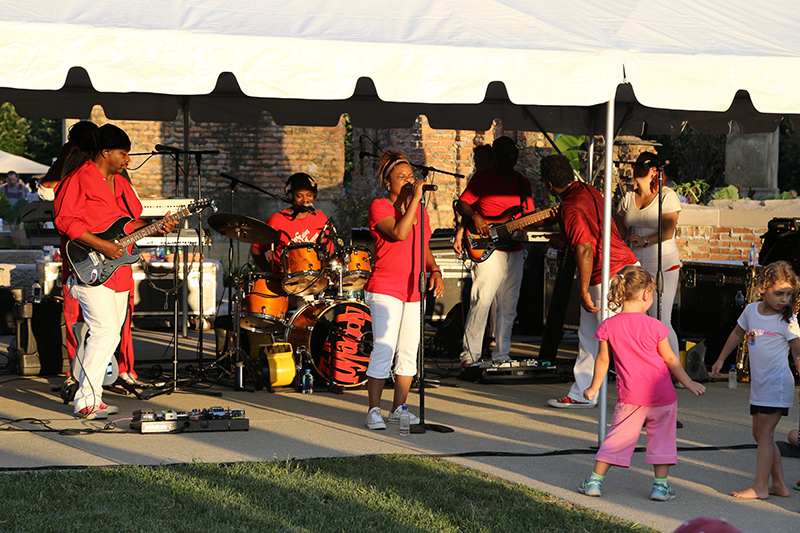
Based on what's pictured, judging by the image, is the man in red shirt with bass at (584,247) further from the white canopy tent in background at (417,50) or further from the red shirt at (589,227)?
the white canopy tent in background at (417,50)

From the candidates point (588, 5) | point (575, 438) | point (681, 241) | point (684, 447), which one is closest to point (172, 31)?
point (588, 5)

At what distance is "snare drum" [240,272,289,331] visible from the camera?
8.17m

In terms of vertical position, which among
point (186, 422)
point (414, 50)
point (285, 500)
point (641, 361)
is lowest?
point (285, 500)

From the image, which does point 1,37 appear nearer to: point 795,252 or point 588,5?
point 588,5

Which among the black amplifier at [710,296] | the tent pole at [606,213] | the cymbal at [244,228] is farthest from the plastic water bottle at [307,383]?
the black amplifier at [710,296]

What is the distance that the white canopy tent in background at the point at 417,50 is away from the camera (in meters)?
5.40

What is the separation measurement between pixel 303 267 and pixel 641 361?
3756mm

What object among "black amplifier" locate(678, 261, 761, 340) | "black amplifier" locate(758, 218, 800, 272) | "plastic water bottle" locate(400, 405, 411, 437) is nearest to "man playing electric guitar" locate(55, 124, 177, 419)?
"plastic water bottle" locate(400, 405, 411, 437)

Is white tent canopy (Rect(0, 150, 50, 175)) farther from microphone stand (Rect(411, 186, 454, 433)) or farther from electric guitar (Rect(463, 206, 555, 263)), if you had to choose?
microphone stand (Rect(411, 186, 454, 433))

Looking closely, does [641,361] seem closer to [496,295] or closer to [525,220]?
[525,220]

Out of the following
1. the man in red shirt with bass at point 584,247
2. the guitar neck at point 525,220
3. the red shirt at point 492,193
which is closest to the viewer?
the man in red shirt with bass at point 584,247

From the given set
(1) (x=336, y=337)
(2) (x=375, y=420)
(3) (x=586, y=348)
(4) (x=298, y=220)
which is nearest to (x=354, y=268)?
(1) (x=336, y=337)

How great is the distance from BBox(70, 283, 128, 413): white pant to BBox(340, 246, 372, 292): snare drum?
205 cm

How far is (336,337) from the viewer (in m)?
7.92
